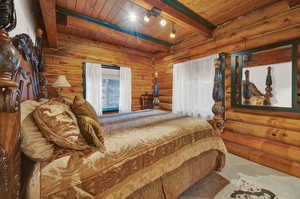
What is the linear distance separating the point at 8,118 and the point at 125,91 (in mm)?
3692

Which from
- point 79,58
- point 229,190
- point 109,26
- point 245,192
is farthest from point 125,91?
point 245,192

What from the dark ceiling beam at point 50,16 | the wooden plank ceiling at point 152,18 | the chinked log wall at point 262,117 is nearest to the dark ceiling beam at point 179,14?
the wooden plank ceiling at point 152,18

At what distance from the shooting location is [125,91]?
4.22m

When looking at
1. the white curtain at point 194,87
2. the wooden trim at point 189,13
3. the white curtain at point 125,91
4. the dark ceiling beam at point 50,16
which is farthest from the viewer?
the white curtain at point 125,91

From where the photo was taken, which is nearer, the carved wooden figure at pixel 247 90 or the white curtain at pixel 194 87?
the carved wooden figure at pixel 247 90

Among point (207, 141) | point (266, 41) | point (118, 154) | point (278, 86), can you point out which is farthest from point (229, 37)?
point (118, 154)

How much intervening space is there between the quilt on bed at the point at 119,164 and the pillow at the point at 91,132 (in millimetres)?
61

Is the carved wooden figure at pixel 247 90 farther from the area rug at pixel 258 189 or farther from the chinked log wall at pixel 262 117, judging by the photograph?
the area rug at pixel 258 189

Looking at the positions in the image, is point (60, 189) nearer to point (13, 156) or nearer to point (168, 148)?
point (13, 156)

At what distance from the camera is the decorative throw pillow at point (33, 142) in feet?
2.38

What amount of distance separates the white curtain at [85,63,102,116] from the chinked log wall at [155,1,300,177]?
3.12m

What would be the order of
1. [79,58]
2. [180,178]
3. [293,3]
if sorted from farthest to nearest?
[79,58] → [293,3] → [180,178]

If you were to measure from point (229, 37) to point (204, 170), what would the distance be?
2.77m

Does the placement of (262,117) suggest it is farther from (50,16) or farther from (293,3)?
(50,16)
